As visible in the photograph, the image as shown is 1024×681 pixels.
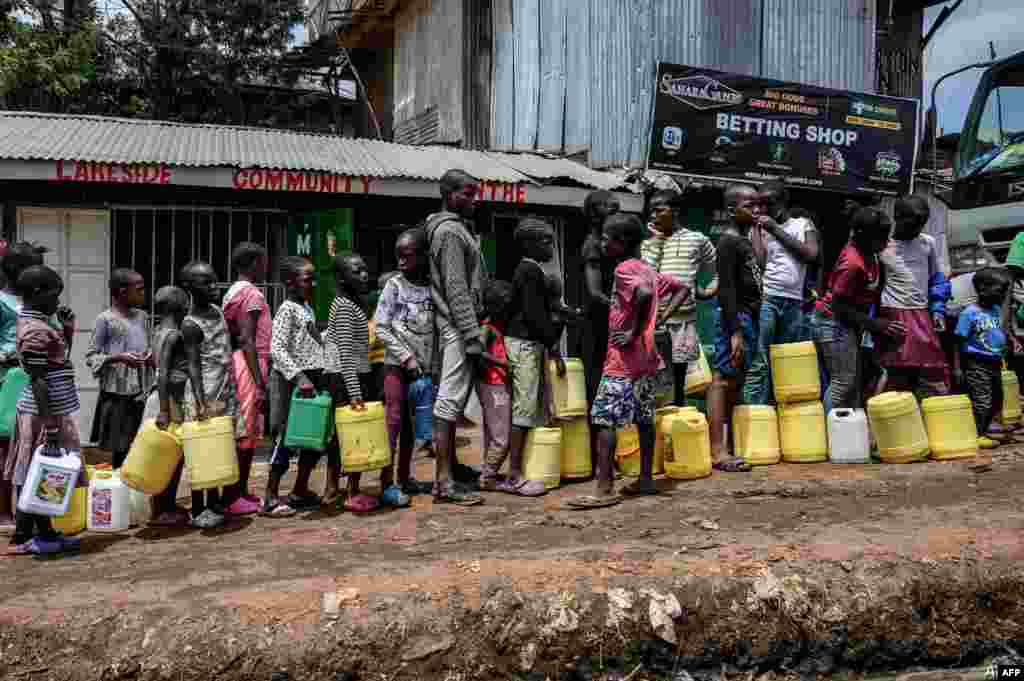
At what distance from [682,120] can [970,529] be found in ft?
24.5

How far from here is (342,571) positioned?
4.05 metres

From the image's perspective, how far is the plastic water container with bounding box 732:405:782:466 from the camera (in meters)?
5.90

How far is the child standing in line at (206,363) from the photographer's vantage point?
194 inches

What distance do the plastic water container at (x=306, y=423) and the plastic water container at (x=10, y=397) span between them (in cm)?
137

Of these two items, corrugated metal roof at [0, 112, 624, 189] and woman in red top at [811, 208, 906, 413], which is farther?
corrugated metal roof at [0, 112, 624, 189]

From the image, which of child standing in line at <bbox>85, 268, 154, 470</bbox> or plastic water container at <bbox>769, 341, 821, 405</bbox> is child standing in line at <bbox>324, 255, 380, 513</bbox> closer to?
child standing in line at <bbox>85, 268, 154, 470</bbox>

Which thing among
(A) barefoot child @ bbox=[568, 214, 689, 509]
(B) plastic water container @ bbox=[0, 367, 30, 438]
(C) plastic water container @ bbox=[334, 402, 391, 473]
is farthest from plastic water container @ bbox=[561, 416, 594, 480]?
(B) plastic water container @ bbox=[0, 367, 30, 438]

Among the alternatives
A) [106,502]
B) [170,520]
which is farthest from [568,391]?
[106,502]

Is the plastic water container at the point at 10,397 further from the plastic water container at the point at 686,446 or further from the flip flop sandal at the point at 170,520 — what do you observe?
the plastic water container at the point at 686,446

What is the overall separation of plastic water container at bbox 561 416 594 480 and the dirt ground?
2.98ft

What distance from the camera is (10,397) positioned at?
489 cm

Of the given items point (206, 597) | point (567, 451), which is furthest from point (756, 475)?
point (206, 597)

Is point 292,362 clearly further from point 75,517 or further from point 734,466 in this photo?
point 734,466

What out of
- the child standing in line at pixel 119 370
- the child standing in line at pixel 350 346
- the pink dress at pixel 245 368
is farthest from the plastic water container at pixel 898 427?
the child standing in line at pixel 119 370
